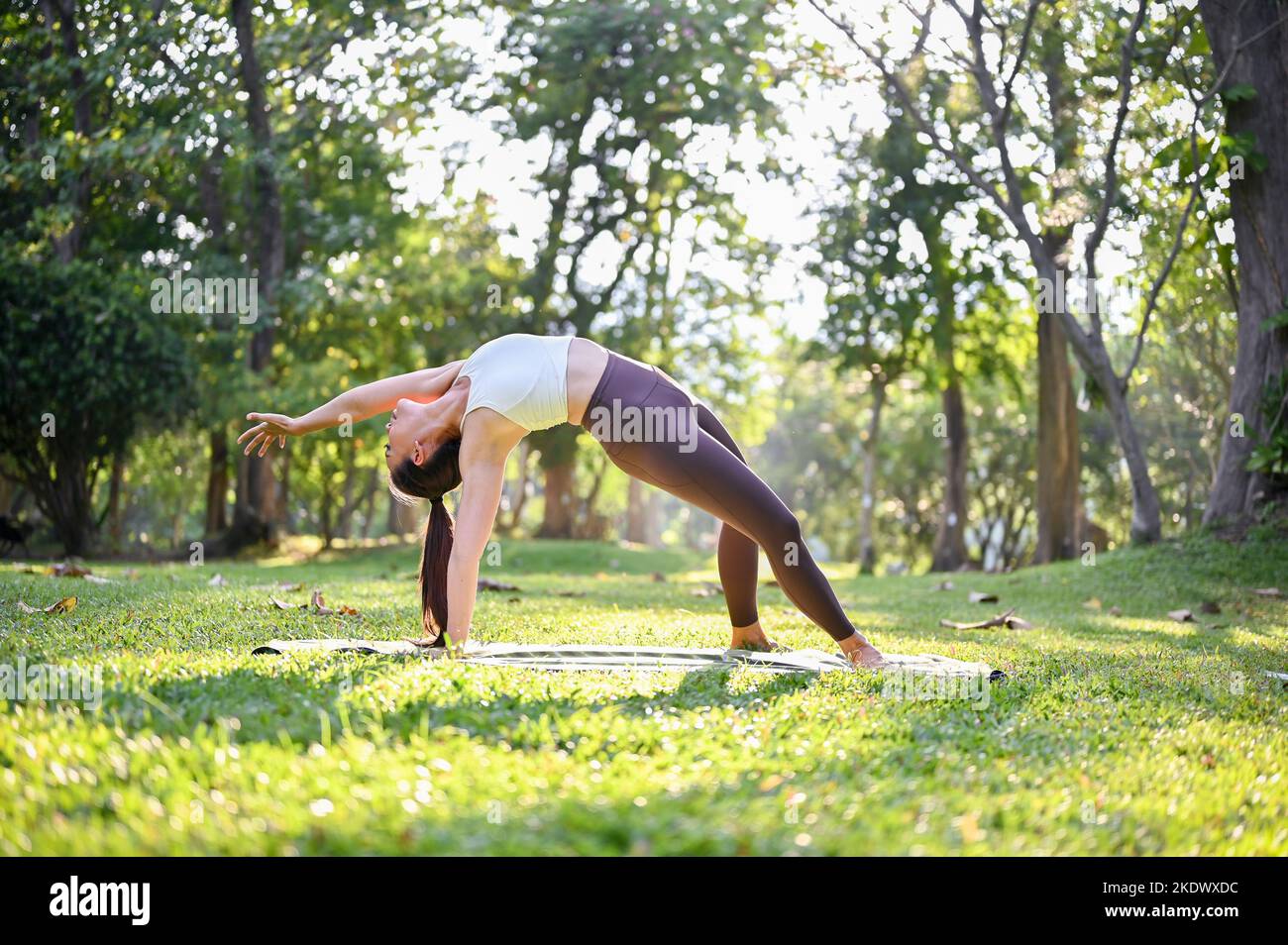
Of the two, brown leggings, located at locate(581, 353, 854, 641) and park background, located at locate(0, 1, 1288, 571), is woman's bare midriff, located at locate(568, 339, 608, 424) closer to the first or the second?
brown leggings, located at locate(581, 353, 854, 641)

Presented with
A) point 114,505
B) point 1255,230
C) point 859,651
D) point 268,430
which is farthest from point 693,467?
point 114,505

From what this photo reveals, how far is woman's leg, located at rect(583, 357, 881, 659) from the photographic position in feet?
16.9

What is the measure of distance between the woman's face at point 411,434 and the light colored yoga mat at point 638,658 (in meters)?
0.93

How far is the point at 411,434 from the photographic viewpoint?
565 cm

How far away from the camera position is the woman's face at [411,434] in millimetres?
5625

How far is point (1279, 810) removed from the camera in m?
3.21

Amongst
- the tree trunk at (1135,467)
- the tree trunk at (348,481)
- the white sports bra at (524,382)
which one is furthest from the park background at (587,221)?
the white sports bra at (524,382)

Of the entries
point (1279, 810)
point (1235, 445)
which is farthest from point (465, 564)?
point (1235, 445)

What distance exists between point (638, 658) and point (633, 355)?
67.4 feet
